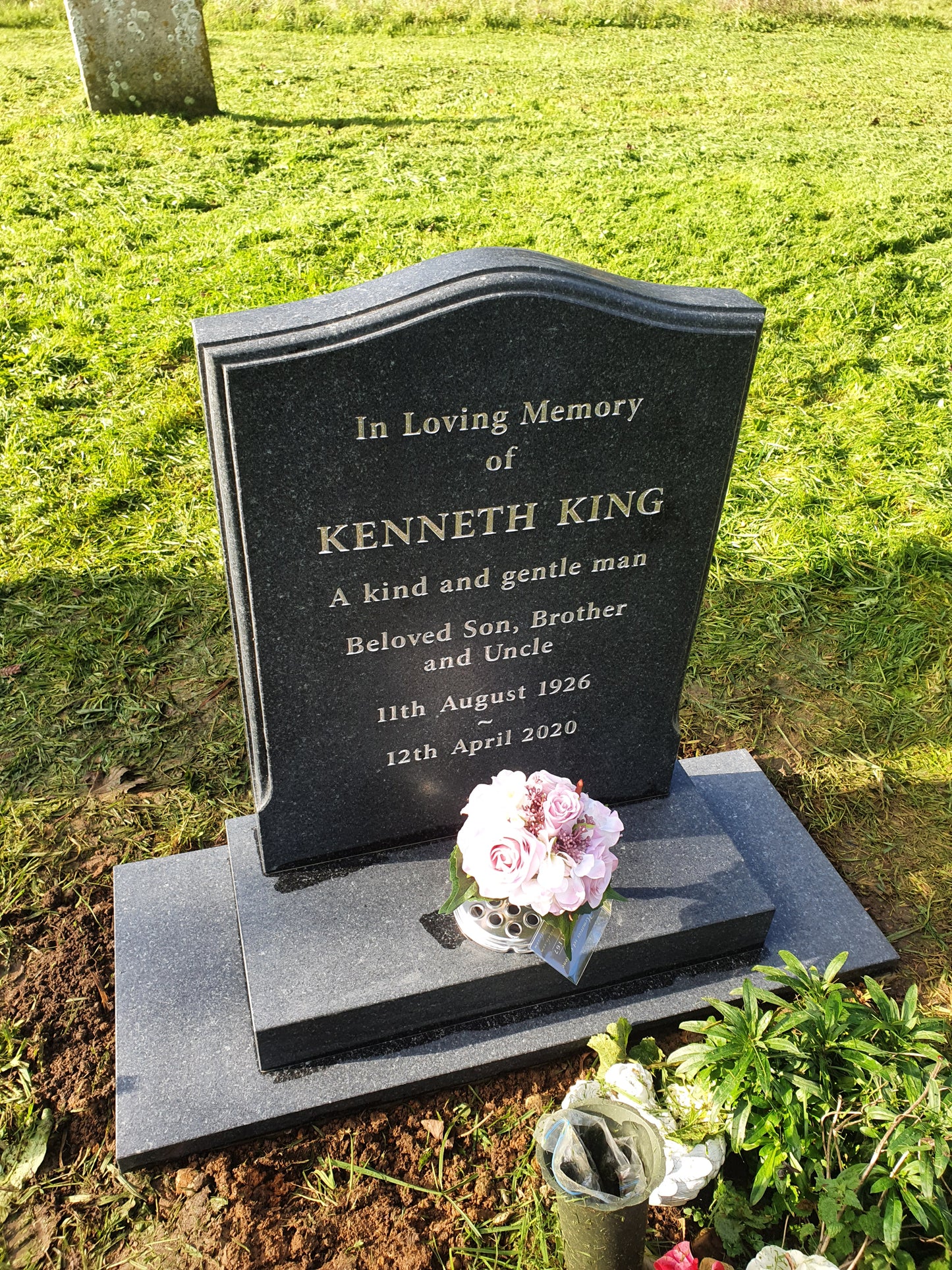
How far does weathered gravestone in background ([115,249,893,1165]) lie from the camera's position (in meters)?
2.19

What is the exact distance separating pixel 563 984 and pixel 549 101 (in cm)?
869

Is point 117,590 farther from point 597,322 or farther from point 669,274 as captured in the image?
point 669,274

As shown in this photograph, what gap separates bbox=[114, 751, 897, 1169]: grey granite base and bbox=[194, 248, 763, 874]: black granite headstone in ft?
1.27

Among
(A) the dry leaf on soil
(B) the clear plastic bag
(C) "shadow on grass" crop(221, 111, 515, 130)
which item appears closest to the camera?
(B) the clear plastic bag

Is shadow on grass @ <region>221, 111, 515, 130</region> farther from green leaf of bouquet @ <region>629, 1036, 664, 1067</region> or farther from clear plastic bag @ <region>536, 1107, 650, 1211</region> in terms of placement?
clear plastic bag @ <region>536, 1107, 650, 1211</region>

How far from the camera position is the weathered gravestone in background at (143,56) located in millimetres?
7277

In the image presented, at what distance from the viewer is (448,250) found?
645 cm

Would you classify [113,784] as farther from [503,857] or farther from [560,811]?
[560,811]

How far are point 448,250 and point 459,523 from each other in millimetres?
4628

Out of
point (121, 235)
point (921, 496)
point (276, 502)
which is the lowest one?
point (921, 496)

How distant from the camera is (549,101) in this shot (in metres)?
9.01

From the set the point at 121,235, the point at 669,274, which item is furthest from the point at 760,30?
the point at 121,235

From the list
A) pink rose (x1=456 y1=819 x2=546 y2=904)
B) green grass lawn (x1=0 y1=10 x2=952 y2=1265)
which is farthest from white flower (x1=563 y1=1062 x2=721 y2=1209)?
green grass lawn (x1=0 y1=10 x2=952 y2=1265)

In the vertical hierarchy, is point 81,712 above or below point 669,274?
below
